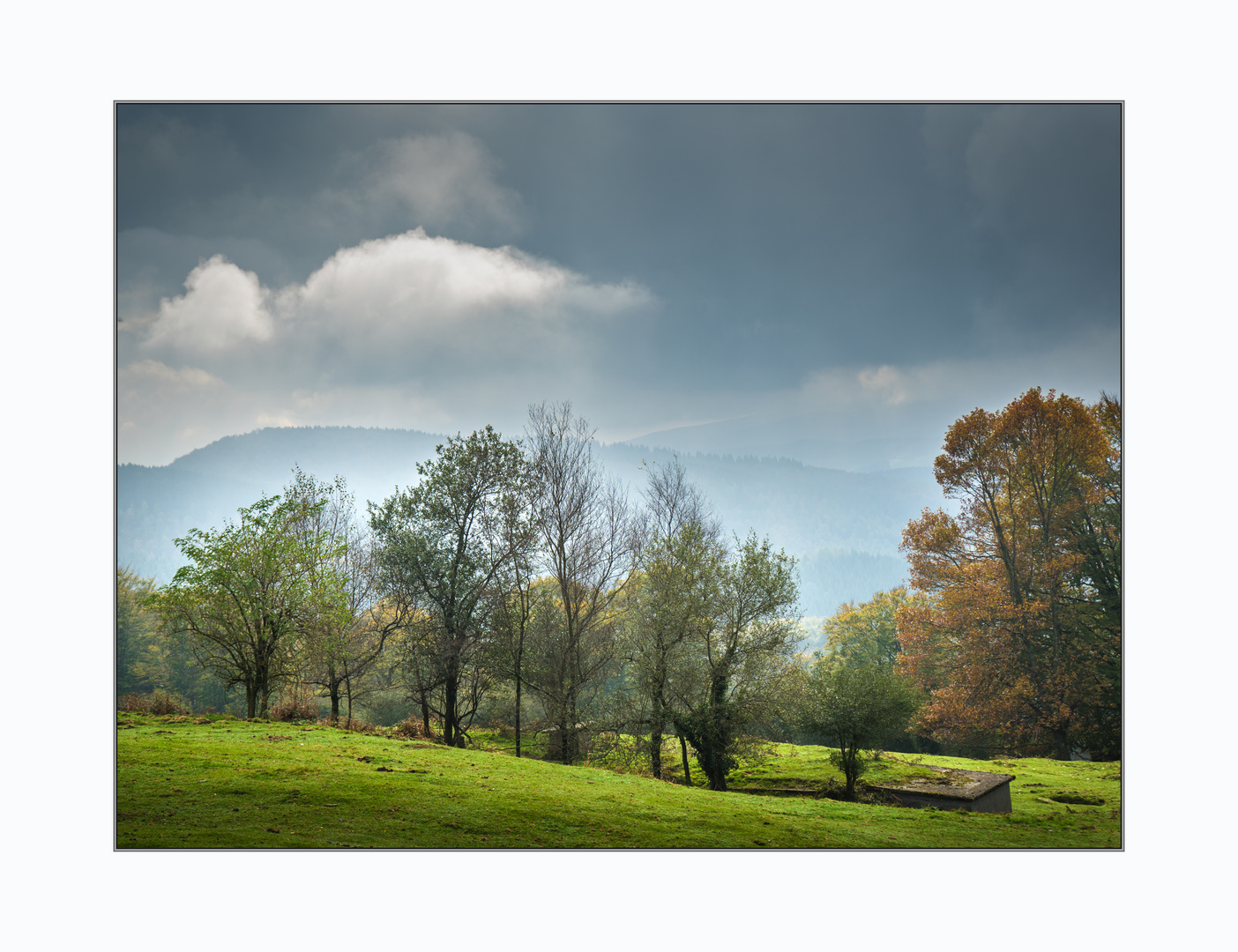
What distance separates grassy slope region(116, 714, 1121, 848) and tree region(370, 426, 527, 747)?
6313mm

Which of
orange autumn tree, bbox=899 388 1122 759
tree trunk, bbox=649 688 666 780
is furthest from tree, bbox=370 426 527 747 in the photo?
orange autumn tree, bbox=899 388 1122 759

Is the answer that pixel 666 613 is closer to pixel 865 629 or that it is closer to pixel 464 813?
pixel 464 813

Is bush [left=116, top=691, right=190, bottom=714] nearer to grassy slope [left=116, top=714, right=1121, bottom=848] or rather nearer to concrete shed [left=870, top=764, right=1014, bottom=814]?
grassy slope [left=116, top=714, right=1121, bottom=848]

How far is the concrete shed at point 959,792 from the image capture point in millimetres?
8258

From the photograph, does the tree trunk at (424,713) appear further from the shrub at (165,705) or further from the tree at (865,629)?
the tree at (865,629)

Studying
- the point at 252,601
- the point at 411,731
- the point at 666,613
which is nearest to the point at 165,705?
the point at 252,601

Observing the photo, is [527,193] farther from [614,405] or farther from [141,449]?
[141,449]

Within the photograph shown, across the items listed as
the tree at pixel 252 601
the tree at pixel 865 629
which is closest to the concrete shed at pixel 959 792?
the tree at pixel 252 601

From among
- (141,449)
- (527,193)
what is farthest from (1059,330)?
(141,449)

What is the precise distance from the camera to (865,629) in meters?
30.3

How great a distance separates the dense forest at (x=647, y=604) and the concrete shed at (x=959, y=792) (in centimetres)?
58

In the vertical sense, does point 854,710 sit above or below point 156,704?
below

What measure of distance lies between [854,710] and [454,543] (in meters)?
9.81

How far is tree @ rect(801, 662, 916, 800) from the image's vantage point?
11.7 metres
